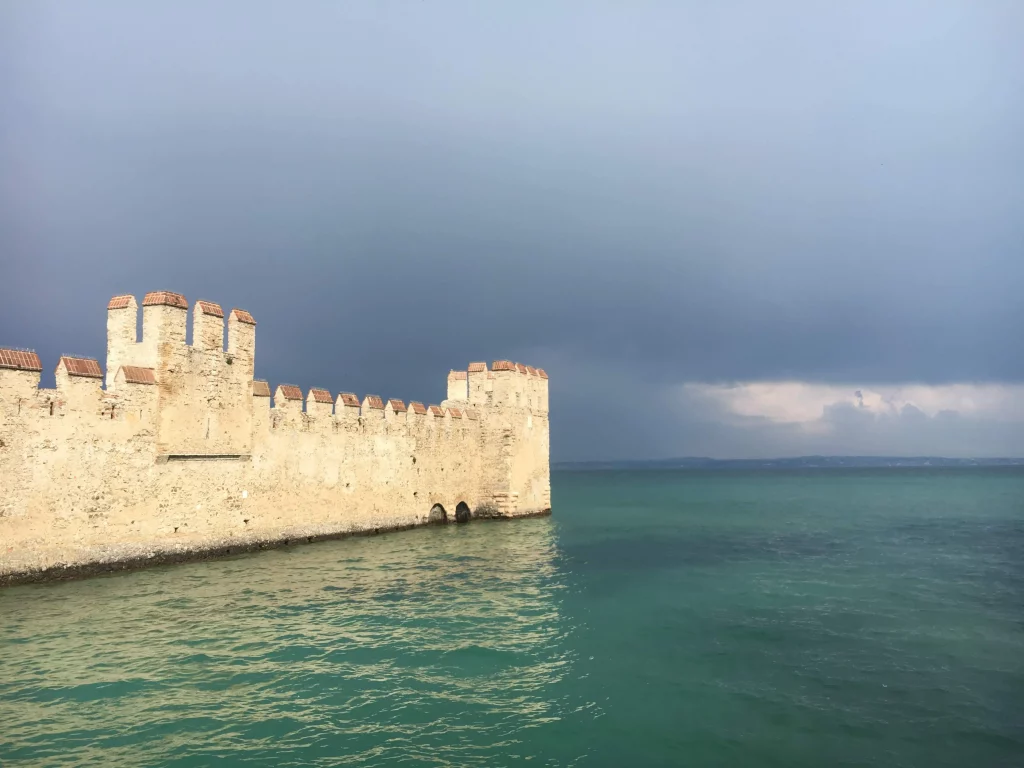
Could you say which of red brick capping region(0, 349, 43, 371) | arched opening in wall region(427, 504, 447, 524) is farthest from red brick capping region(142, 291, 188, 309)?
arched opening in wall region(427, 504, 447, 524)

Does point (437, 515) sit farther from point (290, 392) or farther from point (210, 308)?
point (210, 308)

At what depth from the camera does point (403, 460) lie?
28938 mm

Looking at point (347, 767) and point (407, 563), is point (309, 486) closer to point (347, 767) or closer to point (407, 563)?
point (407, 563)

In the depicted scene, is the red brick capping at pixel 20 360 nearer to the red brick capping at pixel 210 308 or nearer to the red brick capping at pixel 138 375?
the red brick capping at pixel 138 375

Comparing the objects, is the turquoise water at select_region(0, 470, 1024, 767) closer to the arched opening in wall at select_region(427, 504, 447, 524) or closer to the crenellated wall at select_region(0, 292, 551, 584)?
the crenellated wall at select_region(0, 292, 551, 584)

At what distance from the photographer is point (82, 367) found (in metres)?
16.7

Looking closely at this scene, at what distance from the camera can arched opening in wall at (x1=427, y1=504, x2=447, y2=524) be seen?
3095 cm

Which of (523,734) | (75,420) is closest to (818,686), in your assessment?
(523,734)

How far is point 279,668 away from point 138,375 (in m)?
10.8

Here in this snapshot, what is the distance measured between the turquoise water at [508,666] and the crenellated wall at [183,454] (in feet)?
4.60

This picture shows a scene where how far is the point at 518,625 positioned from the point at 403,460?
16006mm

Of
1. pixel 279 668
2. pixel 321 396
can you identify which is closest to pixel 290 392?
pixel 321 396

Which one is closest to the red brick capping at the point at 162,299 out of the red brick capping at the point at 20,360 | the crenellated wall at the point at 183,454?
the crenellated wall at the point at 183,454

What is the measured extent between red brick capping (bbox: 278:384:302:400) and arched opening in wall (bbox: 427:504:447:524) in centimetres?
977
